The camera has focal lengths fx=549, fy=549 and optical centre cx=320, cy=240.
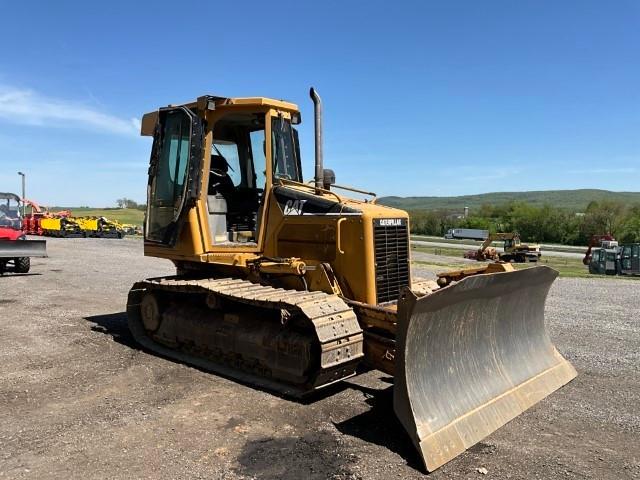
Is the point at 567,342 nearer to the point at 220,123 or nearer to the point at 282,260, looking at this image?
the point at 282,260

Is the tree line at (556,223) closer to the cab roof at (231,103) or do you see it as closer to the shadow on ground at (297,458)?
the cab roof at (231,103)

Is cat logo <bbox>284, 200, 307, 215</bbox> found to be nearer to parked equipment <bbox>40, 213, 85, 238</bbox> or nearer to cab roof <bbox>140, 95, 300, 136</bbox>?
cab roof <bbox>140, 95, 300, 136</bbox>

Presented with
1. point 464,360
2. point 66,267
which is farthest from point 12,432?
point 66,267

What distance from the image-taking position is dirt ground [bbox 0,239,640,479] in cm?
418

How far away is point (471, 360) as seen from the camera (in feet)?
17.9

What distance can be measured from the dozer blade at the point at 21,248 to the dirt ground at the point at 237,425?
28.7 ft

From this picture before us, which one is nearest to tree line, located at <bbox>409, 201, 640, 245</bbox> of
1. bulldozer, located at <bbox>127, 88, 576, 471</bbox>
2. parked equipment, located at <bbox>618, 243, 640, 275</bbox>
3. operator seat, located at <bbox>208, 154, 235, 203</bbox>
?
parked equipment, located at <bbox>618, 243, 640, 275</bbox>

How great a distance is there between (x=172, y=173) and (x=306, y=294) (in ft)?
9.40

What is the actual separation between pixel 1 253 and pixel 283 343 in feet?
43.4

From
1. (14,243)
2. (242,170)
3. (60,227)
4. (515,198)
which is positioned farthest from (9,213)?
(515,198)

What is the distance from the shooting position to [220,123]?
7.32 m

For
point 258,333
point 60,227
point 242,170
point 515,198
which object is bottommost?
point 258,333

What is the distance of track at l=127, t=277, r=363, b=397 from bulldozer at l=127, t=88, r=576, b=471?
0.7 inches

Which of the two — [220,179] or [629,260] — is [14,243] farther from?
[629,260]
